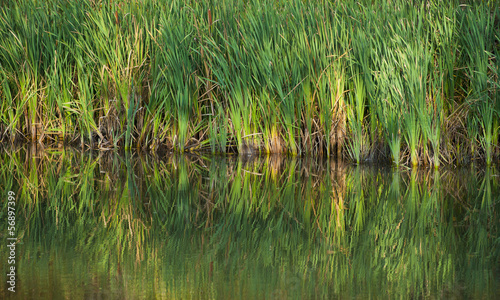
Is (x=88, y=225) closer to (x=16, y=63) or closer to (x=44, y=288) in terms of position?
(x=44, y=288)

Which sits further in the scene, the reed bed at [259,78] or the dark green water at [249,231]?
the reed bed at [259,78]

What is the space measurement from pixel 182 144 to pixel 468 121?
2.40 m

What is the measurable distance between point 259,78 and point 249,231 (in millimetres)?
2141

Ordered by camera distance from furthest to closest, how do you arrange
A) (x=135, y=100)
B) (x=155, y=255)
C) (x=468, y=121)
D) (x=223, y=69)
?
(x=135, y=100)
(x=223, y=69)
(x=468, y=121)
(x=155, y=255)

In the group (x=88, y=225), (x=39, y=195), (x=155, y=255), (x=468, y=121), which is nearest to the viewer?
(x=155, y=255)

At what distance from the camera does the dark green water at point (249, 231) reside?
2.40 metres

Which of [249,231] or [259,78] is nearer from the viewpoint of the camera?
[249,231]

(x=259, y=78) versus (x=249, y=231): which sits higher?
(x=259, y=78)

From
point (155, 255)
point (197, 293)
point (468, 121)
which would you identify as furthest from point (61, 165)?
point (468, 121)

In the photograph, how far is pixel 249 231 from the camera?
3162 millimetres

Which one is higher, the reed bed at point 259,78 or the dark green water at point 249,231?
the reed bed at point 259,78

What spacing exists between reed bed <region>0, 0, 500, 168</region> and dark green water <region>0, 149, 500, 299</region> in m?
0.35

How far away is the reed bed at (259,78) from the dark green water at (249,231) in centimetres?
35

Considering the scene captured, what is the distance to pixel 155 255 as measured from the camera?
2.73m
